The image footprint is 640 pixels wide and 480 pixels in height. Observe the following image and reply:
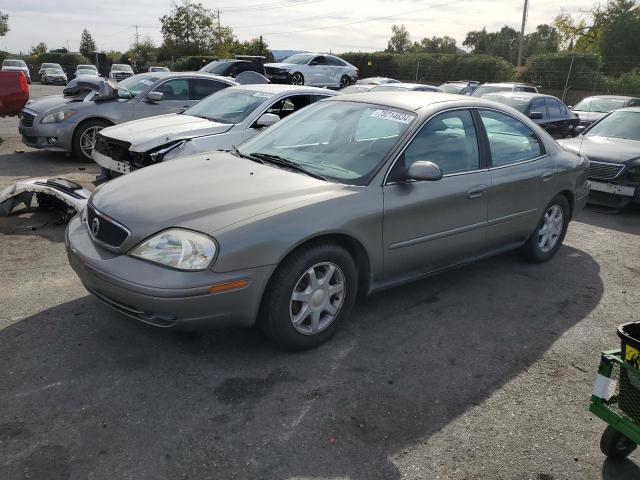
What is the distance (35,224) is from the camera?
5836 mm

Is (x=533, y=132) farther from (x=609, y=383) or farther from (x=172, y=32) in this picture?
(x=172, y=32)

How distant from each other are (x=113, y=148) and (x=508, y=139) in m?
4.73

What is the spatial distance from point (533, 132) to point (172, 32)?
58.5m

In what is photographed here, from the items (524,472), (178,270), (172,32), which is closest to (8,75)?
(178,270)

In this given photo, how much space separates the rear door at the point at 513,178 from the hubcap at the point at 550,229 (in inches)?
10.8

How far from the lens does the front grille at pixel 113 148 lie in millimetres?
6711

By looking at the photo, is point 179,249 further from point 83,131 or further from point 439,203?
point 83,131

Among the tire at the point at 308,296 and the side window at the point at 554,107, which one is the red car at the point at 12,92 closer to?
the tire at the point at 308,296

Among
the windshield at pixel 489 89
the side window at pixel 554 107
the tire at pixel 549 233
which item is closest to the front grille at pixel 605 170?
the tire at pixel 549 233

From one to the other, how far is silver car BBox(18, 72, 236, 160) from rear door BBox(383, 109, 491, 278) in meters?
6.22

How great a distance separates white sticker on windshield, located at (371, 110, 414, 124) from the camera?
13.3ft

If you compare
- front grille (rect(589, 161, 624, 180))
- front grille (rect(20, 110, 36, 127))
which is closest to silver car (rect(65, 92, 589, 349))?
front grille (rect(589, 161, 624, 180))

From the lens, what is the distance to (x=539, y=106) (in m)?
12.0

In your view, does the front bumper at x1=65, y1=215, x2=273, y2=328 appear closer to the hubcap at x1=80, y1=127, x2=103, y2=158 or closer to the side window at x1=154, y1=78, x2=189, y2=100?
the hubcap at x1=80, y1=127, x2=103, y2=158
